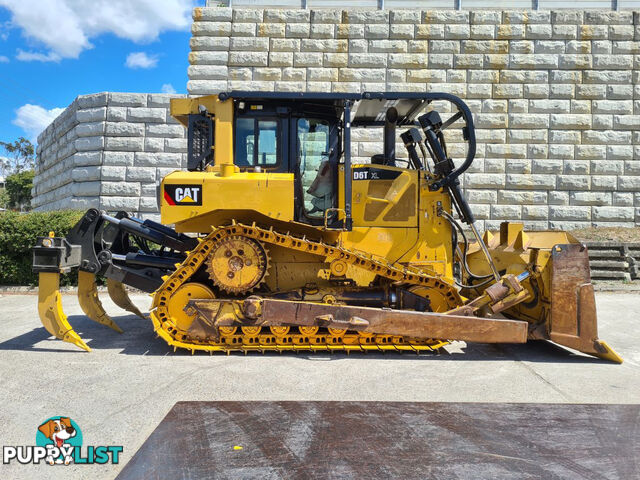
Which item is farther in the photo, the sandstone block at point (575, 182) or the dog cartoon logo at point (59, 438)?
the sandstone block at point (575, 182)

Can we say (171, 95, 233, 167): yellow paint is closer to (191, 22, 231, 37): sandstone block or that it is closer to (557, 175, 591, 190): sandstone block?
(191, 22, 231, 37): sandstone block

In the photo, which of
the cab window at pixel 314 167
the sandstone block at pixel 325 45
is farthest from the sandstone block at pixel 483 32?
the cab window at pixel 314 167

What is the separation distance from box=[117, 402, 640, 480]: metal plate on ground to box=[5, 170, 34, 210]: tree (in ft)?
163

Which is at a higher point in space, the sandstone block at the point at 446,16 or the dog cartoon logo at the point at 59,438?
the sandstone block at the point at 446,16

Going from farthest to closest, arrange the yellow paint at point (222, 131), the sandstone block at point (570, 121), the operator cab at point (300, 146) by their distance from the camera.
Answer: the sandstone block at point (570, 121), the operator cab at point (300, 146), the yellow paint at point (222, 131)

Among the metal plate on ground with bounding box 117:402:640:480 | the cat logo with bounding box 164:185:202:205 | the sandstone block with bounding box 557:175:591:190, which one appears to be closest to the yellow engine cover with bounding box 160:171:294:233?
the cat logo with bounding box 164:185:202:205

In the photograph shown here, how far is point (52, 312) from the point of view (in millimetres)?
4934

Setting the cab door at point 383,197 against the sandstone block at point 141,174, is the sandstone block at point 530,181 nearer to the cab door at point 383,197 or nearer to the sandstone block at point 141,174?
the cab door at point 383,197

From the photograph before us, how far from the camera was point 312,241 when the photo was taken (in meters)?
5.06

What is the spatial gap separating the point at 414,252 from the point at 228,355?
2.50 meters

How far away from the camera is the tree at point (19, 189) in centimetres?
4400

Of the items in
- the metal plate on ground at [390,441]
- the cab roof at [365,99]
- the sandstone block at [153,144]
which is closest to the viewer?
the metal plate on ground at [390,441]

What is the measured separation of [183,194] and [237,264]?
0.96m

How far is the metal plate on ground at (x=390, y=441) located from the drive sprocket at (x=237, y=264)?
1533 mm
